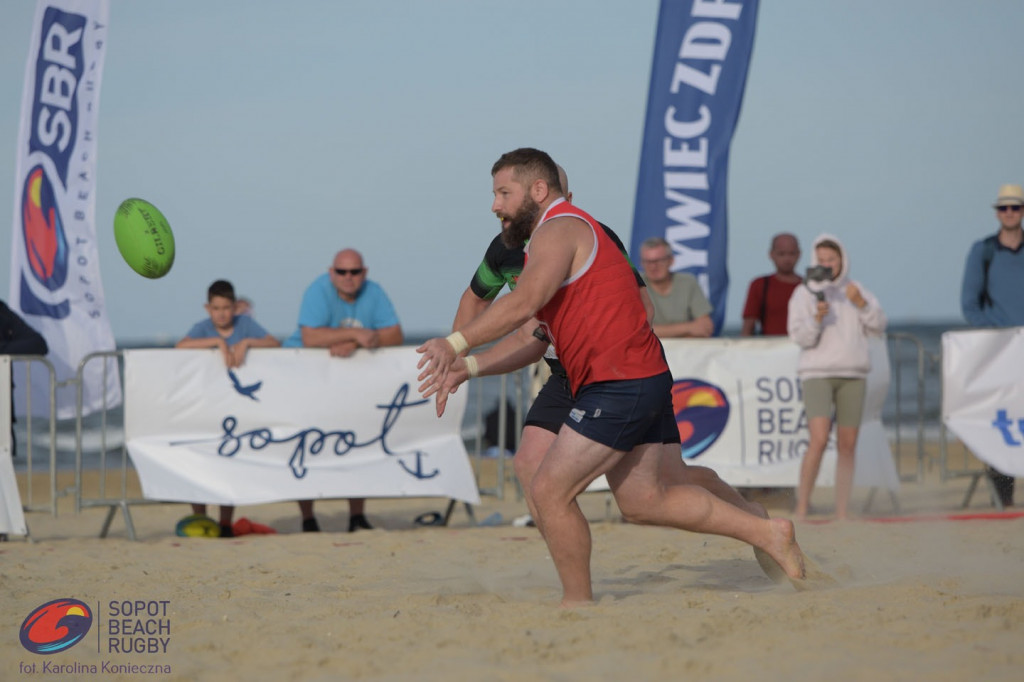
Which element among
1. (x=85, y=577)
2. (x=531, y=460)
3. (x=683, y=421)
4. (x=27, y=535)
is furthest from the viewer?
(x=683, y=421)

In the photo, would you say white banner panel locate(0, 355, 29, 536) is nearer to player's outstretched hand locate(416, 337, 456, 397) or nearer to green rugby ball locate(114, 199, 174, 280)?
green rugby ball locate(114, 199, 174, 280)

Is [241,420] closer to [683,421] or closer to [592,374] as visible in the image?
[683,421]

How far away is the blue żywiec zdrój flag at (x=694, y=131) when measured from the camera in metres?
10.2

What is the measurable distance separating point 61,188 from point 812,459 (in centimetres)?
694

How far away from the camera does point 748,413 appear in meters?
8.96

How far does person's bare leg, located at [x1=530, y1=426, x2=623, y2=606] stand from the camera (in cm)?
462

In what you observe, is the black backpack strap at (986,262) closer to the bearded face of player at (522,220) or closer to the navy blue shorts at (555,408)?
the navy blue shorts at (555,408)

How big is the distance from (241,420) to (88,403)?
5.33 ft

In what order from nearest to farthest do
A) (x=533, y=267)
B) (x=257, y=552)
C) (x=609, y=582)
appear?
(x=533, y=267) < (x=609, y=582) < (x=257, y=552)

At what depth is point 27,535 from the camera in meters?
7.75

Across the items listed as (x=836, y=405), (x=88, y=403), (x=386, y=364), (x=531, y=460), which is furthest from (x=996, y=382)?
(x=88, y=403)

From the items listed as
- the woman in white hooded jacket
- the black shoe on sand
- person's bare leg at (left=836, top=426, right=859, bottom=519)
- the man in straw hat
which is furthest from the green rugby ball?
the man in straw hat

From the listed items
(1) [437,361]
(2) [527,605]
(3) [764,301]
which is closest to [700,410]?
(3) [764,301]

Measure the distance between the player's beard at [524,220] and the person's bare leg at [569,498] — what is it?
0.84 m
